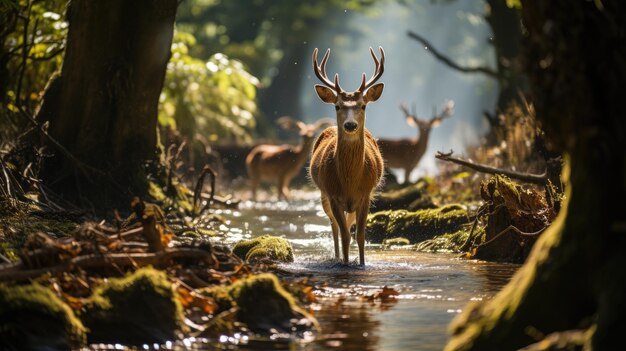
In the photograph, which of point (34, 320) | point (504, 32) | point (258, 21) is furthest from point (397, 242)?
point (258, 21)

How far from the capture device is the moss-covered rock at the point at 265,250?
38.3ft

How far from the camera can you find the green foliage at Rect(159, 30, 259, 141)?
20.2 metres

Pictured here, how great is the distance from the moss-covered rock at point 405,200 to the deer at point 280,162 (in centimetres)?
946

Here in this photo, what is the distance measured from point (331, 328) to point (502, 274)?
3528 millimetres

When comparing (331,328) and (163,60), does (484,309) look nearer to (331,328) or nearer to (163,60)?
(331,328)

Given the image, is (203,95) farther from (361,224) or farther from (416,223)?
(361,224)

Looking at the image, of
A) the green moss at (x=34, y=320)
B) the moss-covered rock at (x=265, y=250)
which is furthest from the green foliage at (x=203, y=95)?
the green moss at (x=34, y=320)

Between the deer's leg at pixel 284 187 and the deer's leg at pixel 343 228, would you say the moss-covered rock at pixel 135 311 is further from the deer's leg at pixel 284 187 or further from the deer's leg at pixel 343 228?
the deer's leg at pixel 284 187

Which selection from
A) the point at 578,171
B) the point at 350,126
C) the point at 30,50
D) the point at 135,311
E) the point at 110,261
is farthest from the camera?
the point at 30,50

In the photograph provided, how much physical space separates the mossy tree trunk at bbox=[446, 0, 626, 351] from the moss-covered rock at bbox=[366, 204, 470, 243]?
8.27m

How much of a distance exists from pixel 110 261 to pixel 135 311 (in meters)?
0.64

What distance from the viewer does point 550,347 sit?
5852mm

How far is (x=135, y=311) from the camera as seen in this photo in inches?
293

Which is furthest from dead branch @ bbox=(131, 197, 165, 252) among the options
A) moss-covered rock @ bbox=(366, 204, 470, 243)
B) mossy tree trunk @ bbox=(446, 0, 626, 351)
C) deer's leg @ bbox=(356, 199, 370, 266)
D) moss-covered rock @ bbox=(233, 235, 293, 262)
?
moss-covered rock @ bbox=(366, 204, 470, 243)
